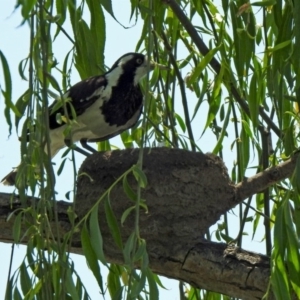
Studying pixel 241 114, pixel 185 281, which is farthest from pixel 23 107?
pixel 241 114

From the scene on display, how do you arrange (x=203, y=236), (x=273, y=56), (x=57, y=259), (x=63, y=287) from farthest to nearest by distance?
1. (x=203, y=236)
2. (x=273, y=56)
3. (x=57, y=259)
4. (x=63, y=287)

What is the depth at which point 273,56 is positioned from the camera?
2295mm

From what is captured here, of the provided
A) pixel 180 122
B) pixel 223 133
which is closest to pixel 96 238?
pixel 223 133

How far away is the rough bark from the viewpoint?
8.83 feet

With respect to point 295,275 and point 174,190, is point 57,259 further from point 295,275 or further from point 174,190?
point 174,190

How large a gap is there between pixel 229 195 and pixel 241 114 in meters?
0.27

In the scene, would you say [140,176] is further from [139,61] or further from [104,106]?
[139,61]

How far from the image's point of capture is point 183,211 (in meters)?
3.13

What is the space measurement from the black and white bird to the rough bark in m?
0.53

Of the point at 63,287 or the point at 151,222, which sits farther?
the point at 151,222

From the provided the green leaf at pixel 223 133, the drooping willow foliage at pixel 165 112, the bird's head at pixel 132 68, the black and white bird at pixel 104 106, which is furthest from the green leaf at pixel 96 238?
the bird's head at pixel 132 68

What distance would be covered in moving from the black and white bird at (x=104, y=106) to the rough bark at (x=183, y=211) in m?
0.53

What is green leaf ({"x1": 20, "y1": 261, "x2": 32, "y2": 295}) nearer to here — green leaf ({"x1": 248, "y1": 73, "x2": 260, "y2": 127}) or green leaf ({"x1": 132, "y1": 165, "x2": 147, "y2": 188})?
green leaf ({"x1": 132, "y1": 165, "x2": 147, "y2": 188})

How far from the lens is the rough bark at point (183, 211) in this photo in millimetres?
2691
